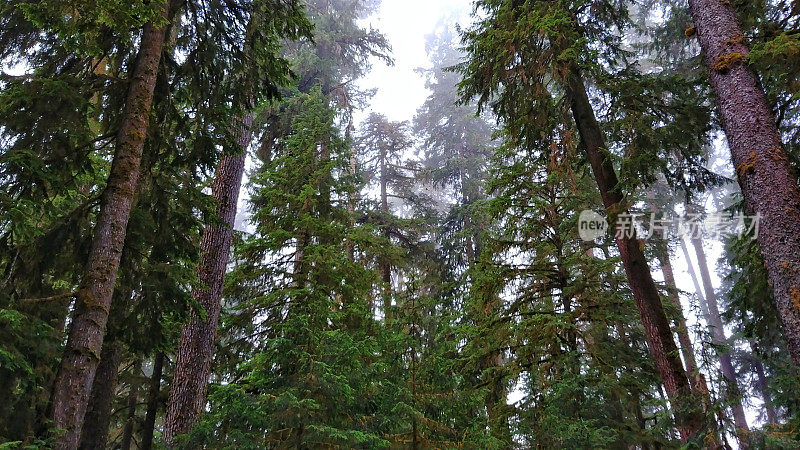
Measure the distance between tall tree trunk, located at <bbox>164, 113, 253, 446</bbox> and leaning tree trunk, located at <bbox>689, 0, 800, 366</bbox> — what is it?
6.58 m

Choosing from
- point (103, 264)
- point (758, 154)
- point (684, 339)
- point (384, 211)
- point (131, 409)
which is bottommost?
point (131, 409)

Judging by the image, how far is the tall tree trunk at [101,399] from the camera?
764 centimetres

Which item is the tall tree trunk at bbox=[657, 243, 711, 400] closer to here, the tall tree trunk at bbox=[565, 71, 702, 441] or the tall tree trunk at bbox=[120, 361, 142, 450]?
the tall tree trunk at bbox=[565, 71, 702, 441]

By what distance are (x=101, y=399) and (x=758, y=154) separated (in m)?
10.1

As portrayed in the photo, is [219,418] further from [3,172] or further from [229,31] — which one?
[229,31]

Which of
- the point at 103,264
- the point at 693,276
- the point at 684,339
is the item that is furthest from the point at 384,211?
the point at 693,276

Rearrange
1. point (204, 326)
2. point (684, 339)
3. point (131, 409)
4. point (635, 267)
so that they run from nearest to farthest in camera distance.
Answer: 1. point (635, 267)
2. point (204, 326)
3. point (684, 339)
4. point (131, 409)

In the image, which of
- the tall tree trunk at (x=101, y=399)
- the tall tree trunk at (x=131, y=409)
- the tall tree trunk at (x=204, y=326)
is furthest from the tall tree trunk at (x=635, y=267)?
the tall tree trunk at (x=131, y=409)

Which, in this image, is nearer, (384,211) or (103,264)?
(103,264)

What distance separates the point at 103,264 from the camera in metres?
4.39

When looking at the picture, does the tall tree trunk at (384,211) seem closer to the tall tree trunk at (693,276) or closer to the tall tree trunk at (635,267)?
the tall tree trunk at (635,267)

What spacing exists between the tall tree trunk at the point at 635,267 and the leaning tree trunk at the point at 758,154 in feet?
5.11

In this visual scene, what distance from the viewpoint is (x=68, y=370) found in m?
3.98

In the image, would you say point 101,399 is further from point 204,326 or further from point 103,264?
point 103,264
